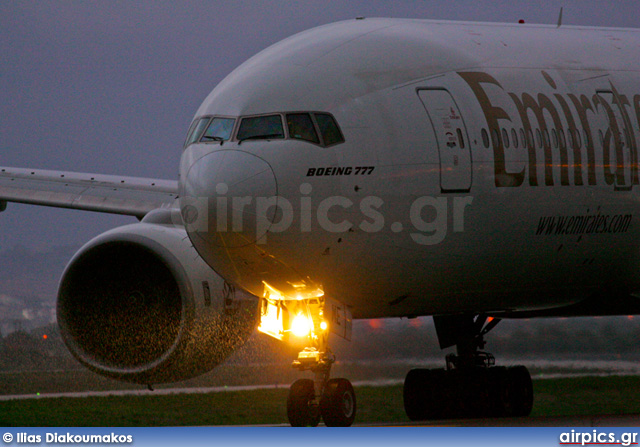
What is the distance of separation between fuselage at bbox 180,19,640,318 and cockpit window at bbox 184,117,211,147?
0.15 ft

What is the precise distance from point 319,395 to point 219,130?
2588 millimetres

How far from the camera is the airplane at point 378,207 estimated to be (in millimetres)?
14477

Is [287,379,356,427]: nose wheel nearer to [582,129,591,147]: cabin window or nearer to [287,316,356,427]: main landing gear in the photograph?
[287,316,356,427]: main landing gear

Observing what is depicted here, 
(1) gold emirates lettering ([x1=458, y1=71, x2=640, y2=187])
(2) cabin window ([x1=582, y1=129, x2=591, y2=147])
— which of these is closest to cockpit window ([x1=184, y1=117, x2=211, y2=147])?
(1) gold emirates lettering ([x1=458, y1=71, x2=640, y2=187])

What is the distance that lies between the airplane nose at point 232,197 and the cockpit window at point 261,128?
0.92 ft

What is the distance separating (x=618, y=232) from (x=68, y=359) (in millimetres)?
8914

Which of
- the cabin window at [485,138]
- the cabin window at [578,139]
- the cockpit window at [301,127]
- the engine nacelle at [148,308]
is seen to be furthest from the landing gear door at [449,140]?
the engine nacelle at [148,308]

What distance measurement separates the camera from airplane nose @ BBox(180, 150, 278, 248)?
45.9ft

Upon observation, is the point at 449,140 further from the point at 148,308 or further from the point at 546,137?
the point at 148,308

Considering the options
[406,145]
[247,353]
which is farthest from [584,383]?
[406,145]

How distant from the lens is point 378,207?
14812 mm

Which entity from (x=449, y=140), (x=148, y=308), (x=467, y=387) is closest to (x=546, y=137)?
(x=449, y=140)

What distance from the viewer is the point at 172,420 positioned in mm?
20078

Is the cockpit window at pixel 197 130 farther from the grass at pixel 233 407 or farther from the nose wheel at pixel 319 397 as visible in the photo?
the grass at pixel 233 407
